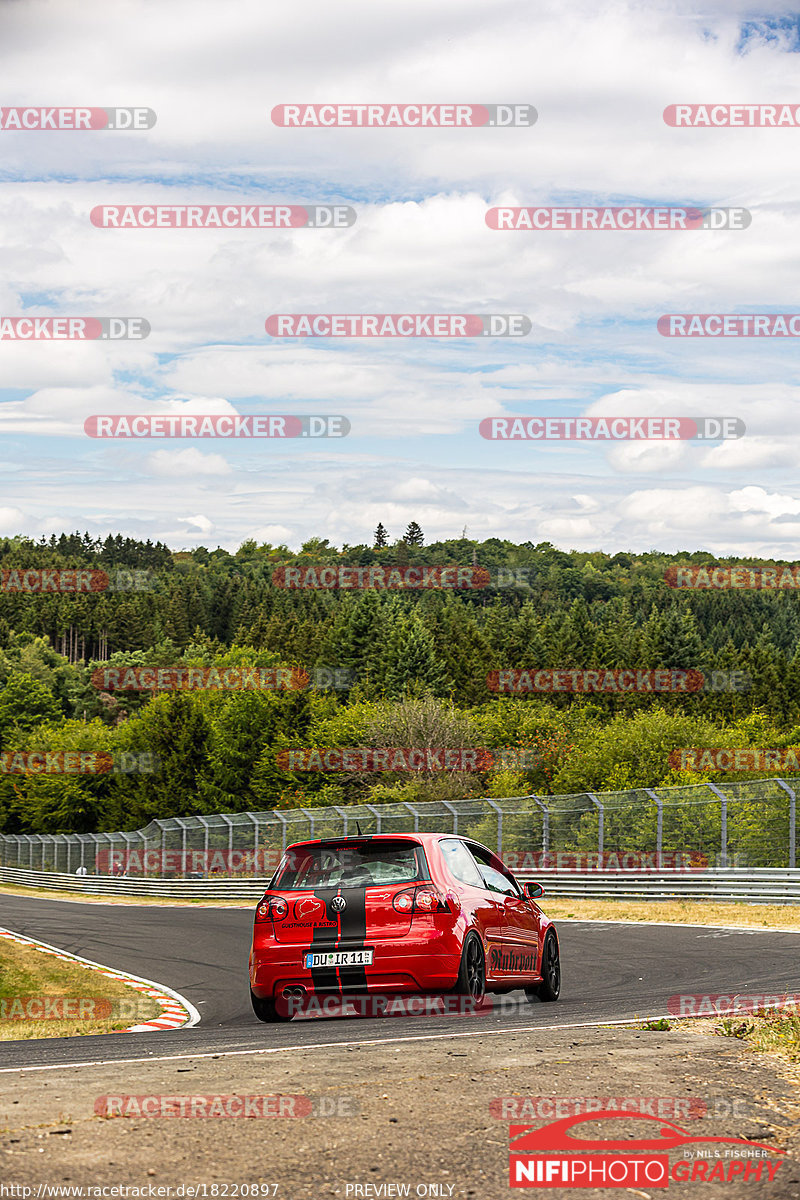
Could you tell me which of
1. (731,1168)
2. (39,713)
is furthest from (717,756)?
(39,713)

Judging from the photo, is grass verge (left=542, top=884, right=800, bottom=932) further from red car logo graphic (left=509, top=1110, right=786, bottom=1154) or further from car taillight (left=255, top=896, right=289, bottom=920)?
red car logo graphic (left=509, top=1110, right=786, bottom=1154)

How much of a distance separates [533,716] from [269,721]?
20.0 meters

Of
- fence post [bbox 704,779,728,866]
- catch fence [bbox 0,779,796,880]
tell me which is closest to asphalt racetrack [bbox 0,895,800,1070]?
fence post [bbox 704,779,728,866]

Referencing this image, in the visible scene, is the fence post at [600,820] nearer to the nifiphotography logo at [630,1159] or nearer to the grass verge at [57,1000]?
the grass verge at [57,1000]

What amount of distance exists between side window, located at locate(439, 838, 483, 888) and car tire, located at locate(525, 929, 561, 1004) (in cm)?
138

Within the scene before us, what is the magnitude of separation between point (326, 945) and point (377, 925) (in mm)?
453

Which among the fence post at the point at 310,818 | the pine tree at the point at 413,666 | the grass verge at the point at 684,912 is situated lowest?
the grass verge at the point at 684,912

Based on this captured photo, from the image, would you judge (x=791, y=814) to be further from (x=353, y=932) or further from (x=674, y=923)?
(x=353, y=932)

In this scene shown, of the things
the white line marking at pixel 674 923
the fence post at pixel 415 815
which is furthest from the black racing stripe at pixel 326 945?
the fence post at pixel 415 815

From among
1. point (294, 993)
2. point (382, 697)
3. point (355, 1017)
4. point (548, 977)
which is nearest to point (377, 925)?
point (294, 993)

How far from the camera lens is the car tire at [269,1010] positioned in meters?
10.3

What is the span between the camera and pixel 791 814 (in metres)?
22.6

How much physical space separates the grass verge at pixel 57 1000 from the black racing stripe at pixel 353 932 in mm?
3049

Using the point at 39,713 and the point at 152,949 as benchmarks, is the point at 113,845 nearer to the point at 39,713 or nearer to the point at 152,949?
the point at 152,949
